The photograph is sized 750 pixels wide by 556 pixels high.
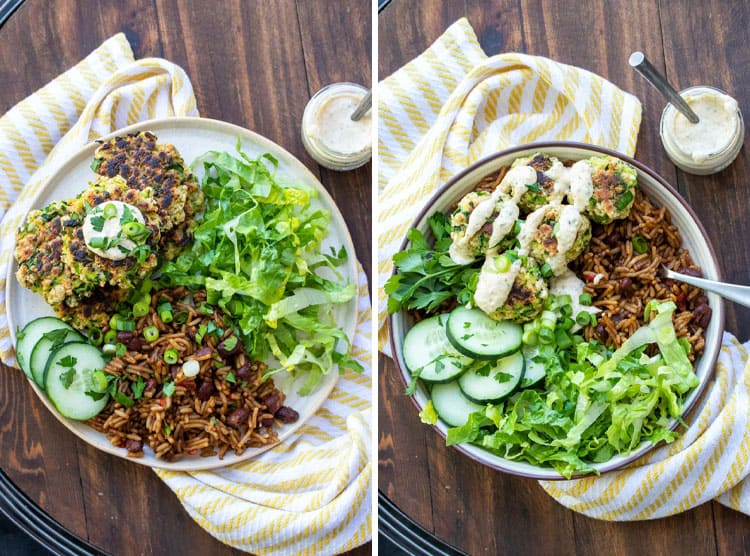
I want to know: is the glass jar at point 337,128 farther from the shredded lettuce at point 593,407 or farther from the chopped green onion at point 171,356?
the shredded lettuce at point 593,407

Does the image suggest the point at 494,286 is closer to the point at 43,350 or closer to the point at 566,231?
the point at 566,231

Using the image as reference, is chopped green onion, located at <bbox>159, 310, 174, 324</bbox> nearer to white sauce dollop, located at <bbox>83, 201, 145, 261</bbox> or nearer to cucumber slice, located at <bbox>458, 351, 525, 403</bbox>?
white sauce dollop, located at <bbox>83, 201, 145, 261</bbox>

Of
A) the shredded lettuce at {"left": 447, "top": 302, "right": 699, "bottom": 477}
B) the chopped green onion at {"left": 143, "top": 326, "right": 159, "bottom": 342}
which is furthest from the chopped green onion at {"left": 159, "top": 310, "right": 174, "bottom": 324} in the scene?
the shredded lettuce at {"left": 447, "top": 302, "right": 699, "bottom": 477}

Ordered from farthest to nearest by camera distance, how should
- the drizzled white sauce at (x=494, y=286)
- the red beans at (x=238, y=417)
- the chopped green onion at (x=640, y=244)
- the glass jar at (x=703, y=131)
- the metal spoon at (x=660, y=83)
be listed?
the red beans at (x=238, y=417), the glass jar at (x=703, y=131), the chopped green onion at (x=640, y=244), the drizzled white sauce at (x=494, y=286), the metal spoon at (x=660, y=83)

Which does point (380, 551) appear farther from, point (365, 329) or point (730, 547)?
point (730, 547)

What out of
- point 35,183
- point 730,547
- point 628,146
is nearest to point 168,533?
point 35,183

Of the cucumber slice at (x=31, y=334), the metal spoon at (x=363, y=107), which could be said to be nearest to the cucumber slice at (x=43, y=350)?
the cucumber slice at (x=31, y=334)

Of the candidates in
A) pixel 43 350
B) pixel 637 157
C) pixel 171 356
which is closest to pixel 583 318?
pixel 637 157

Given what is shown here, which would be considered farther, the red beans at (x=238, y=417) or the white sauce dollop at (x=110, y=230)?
the red beans at (x=238, y=417)
